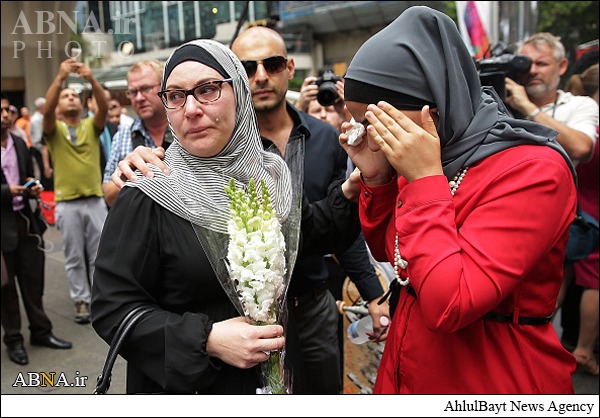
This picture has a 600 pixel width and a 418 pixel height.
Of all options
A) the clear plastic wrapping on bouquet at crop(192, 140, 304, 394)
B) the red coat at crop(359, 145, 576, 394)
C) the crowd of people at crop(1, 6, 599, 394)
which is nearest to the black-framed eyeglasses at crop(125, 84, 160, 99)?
the crowd of people at crop(1, 6, 599, 394)

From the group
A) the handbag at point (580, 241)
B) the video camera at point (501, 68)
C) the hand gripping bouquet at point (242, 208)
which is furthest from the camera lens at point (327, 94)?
the handbag at point (580, 241)

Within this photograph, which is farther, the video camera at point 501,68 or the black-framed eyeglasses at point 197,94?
the video camera at point 501,68

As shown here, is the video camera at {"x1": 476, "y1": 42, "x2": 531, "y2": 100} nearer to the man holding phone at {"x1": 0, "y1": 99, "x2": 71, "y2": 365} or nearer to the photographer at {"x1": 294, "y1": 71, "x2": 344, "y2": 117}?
the photographer at {"x1": 294, "y1": 71, "x2": 344, "y2": 117}

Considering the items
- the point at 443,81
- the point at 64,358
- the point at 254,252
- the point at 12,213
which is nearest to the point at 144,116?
the point at 12,213

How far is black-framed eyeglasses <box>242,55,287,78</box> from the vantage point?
270 centimetres

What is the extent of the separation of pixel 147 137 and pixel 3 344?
8.07 feet

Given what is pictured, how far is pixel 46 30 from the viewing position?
384cm

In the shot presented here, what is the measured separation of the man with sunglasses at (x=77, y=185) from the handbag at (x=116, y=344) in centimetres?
389

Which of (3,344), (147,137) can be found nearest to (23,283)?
(3,344)

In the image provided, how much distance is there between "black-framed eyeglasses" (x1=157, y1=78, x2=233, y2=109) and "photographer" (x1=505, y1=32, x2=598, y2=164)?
220cm

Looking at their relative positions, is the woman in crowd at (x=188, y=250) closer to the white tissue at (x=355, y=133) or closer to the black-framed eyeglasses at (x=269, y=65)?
the white tissue at (x=355, y=133)

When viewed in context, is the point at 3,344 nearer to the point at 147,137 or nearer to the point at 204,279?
the point at 147,137

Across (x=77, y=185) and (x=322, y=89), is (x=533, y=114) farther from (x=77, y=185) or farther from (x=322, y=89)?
(x=77, y=185)

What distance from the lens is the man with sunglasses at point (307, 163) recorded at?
262cm
